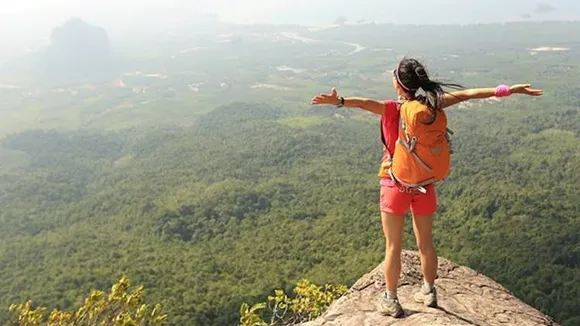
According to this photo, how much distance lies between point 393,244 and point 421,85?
5.18 feet

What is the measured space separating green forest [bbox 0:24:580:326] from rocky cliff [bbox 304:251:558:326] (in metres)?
30.0

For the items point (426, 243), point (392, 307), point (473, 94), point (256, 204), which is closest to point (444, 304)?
point (392, 307)

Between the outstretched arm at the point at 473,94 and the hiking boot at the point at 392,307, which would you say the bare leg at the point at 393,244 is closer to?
the hiking boot at the point at 392,307

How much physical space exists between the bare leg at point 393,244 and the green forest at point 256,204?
31.3 metres

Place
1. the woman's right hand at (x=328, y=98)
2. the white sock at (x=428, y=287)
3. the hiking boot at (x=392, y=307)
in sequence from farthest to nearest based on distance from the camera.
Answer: the white sock at (x=428, y=287) → the hiking boot at (x=392, y=307) → the woman's right hand at (x=328, y=98)

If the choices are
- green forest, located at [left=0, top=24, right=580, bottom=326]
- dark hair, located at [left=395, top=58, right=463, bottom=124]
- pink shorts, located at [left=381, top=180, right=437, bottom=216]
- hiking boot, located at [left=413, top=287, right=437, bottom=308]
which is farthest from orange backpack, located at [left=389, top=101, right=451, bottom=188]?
green forest, located at [left=0, top=24, right=580, bottom=326]

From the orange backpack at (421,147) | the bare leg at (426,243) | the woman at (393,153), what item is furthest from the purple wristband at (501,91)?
the bare leg at (426,243)

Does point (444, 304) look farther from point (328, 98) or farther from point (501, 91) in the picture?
point (328, 98)

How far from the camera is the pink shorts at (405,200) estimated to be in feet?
16.5

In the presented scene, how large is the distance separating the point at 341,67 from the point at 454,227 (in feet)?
505

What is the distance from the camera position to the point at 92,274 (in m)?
44.9

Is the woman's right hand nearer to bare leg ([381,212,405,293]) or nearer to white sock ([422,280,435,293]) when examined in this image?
bare leg ([381,212,405,293])

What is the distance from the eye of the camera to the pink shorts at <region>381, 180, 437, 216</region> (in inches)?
198

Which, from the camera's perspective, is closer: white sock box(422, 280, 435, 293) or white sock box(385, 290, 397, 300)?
white sock box(385, 290, 397, 300)
